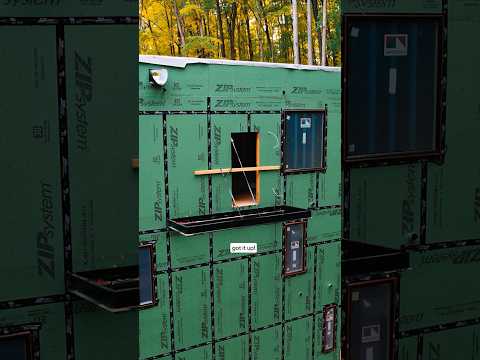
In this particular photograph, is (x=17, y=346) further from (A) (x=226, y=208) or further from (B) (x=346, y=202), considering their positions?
(A) (x=226, y=208)

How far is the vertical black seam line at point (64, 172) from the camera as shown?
174 centimetres

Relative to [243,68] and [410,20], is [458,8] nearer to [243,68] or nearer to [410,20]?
[410,20]

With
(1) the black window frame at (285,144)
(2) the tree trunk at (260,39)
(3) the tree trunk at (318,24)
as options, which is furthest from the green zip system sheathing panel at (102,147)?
(2) the tree trunk at (260,39)

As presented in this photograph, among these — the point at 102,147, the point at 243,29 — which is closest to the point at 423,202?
the point at 102,147

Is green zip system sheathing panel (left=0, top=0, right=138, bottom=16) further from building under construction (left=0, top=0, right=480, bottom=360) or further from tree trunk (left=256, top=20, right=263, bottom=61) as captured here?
tree trunk (left=256, top=20, right=263, bottom=61)

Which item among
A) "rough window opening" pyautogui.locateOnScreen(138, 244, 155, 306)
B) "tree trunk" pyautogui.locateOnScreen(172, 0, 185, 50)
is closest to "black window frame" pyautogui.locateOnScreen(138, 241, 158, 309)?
"rough window opening" pyautogui.locateOnScreen(138, 244, 155, 306)

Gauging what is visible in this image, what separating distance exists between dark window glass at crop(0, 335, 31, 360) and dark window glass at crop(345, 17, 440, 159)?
1.33 metres

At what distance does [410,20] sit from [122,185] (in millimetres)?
1219

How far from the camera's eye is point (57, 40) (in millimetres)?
1735

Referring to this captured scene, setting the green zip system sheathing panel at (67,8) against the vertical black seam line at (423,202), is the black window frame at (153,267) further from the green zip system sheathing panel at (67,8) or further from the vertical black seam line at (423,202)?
the green zip system sheathing panel at (67,8)

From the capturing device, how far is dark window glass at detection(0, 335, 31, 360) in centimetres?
177

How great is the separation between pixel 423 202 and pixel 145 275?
495 centimetres

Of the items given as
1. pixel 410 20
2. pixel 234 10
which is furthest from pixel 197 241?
pixel 410 20

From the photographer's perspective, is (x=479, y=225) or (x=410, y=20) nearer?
(x=410, y=20)
